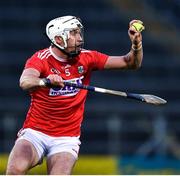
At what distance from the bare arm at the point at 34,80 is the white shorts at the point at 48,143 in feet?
1.77

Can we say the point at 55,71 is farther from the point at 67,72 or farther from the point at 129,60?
the point at 129,60

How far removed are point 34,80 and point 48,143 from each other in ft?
2.30

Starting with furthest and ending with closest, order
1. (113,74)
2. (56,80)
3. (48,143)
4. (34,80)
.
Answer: (113,74)
(48,143)
(34,80)
(56,80)

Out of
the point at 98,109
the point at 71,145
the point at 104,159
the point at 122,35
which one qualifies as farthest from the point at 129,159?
the point at 71,145

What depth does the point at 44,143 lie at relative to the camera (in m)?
8.40

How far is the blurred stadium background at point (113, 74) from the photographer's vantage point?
16.4 m

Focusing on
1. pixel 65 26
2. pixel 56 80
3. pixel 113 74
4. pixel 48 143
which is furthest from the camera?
pixel 113 74

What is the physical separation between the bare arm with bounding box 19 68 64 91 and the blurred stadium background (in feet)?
23.8

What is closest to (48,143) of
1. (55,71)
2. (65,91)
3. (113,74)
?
(65,91)

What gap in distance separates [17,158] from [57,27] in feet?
4.14

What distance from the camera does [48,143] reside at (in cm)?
841

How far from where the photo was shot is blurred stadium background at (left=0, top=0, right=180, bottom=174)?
16.4 m

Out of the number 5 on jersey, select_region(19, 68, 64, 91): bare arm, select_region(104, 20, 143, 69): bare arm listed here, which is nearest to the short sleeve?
select_region(104, 20, 143, 69): bare arm

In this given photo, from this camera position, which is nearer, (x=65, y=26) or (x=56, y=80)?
(x=56, y=80)
